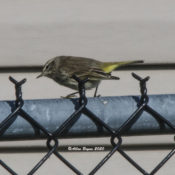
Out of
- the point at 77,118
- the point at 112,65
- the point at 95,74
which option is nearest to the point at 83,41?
the point at 112,65

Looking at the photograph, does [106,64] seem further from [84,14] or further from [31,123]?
[31,123]

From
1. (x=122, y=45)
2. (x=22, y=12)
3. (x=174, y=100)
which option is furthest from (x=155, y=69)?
(x=174, y=100)

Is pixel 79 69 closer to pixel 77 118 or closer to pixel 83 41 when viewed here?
pixel 83 41

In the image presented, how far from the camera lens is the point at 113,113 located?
10.4 feet

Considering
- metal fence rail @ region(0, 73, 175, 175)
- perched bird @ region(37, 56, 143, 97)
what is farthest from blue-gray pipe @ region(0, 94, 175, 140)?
perched bird @ region(37, 56, 143, 97)

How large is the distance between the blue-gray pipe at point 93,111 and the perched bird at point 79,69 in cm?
184

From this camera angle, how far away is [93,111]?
3162 millimetres

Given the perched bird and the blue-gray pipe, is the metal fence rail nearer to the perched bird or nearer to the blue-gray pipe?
the blue-gray pipe

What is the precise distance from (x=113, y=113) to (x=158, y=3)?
6.99 feet

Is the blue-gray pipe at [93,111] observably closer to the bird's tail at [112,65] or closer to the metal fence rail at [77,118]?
the metal fence rail at [77,118]

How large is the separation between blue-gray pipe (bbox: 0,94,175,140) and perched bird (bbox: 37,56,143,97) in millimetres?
1841

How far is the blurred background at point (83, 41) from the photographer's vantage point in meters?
5.03

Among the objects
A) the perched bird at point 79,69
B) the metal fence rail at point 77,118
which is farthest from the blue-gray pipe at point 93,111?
the perched bird at point 79,69

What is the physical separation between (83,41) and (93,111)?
1.97 meters
